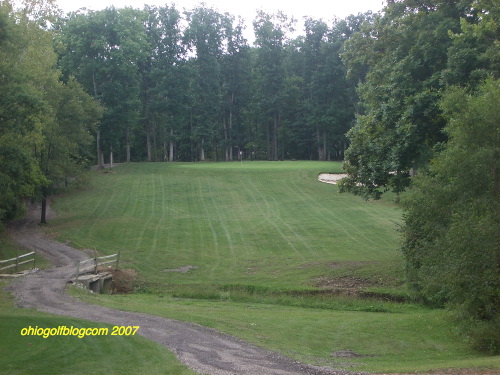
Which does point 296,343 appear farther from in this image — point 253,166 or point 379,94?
point 253,166

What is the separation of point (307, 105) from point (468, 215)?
70171mm

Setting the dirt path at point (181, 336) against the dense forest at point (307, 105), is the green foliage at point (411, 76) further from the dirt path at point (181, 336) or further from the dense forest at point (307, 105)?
the dirt path at point (181, 336)

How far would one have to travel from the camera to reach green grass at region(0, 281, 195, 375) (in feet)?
32.1

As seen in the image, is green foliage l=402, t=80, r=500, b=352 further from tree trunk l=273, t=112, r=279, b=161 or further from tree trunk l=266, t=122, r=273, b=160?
tree trunk l=266, t=122, r=273, b=160

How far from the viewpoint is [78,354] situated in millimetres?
10734

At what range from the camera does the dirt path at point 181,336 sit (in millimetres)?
11016

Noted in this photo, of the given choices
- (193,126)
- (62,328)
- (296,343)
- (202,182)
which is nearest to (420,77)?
(296,343)

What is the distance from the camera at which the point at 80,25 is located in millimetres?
58531

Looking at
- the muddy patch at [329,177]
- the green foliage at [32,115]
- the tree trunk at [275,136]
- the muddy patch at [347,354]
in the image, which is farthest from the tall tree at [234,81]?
the muddy patch at [347,354]

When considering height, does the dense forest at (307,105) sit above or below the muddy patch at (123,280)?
above

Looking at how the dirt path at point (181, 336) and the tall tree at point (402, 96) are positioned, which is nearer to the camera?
the dirt path at point (181, 336)

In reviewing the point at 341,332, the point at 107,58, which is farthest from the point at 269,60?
the point at 341,332

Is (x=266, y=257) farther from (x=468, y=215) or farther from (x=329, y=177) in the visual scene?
(x=329, y=177)

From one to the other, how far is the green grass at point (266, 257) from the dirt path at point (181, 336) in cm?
83
